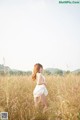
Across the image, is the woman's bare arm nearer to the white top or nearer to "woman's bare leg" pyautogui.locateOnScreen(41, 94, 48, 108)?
the white top

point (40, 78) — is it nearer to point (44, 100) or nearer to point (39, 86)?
point (39, 86)

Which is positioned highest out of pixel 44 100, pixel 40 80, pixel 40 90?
pixel 40 80

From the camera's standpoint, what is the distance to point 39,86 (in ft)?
14.0

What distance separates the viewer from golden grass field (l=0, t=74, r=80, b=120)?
4078 mm

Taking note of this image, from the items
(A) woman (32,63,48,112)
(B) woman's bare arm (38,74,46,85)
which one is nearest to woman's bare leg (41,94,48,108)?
(A) woman (32,63,48,112)

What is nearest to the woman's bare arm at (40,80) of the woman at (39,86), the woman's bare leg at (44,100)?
the woman at (39,86)

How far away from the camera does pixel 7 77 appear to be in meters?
4.45

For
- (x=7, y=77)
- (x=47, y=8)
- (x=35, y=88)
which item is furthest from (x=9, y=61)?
(x=47, y=8)

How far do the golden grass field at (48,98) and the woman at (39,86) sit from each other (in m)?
0.05

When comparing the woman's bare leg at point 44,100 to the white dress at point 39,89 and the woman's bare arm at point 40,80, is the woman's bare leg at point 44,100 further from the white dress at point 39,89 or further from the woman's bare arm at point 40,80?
the woman's bare arm at point 40,80

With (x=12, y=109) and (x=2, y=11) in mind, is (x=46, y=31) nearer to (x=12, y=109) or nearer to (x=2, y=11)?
(x=2, y=11)

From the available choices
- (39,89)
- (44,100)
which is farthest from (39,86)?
(44,100)

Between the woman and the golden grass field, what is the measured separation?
5cm

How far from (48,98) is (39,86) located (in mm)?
164
